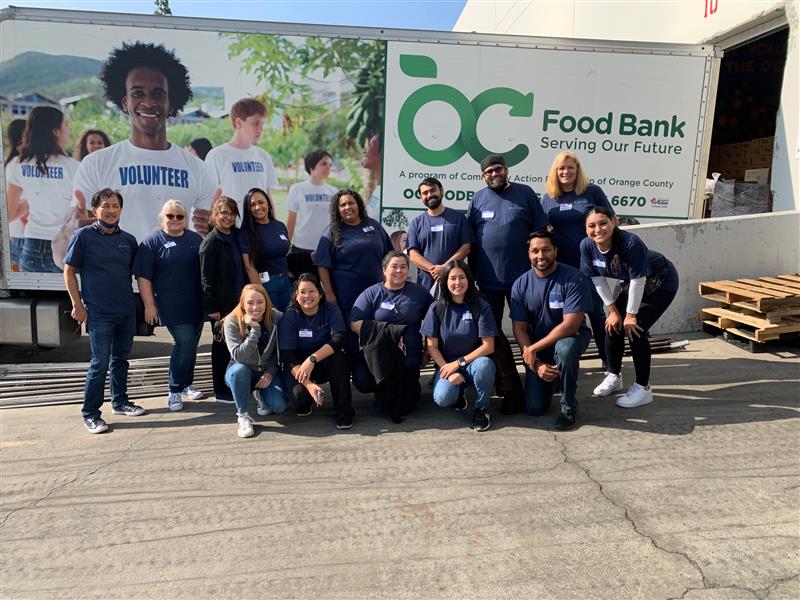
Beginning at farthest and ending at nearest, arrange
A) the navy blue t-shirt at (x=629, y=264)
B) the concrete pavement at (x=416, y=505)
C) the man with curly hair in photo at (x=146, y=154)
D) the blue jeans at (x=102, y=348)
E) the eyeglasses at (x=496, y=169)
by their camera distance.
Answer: the man with curly hair in photo at (x=146, y=154) < the eyeglasses at (x=496, y=169) < the blue jeans at (x=102, y=348) < the navy blue t-shirt at (x=629, y=264) < the concrete pavement at (x=416, y=505)

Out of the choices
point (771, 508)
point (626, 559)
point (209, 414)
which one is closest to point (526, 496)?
point (626, 559)

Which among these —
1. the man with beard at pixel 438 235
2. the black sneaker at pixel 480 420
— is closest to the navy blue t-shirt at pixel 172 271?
the man with beard at pixel 438 235

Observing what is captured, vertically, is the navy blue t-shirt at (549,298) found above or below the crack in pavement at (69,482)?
above

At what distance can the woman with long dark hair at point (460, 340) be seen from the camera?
3.95 meters

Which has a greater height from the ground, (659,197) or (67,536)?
(659,197)

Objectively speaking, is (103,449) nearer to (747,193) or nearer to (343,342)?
(343,342)

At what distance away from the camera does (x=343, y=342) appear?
4.18 metres

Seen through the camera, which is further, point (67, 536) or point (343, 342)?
point (343, 342)

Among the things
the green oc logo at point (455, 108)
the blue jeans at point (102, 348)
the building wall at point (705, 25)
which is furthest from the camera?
the building wall at point (705, 25)

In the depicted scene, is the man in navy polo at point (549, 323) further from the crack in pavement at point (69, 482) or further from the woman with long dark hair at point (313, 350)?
the crack in pavement at point (69, 482)

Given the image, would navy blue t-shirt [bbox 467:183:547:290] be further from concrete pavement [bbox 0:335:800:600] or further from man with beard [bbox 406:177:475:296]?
concrete pavement [bbox 0:335:800:600]

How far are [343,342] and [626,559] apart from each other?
238cm

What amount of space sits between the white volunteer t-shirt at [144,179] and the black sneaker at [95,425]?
6.50 ft

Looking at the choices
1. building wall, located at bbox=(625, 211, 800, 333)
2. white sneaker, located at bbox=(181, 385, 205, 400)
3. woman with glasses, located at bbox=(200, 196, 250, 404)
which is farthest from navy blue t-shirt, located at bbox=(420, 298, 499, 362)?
building wall, located at bbox=(625, 211, 800, 333)
